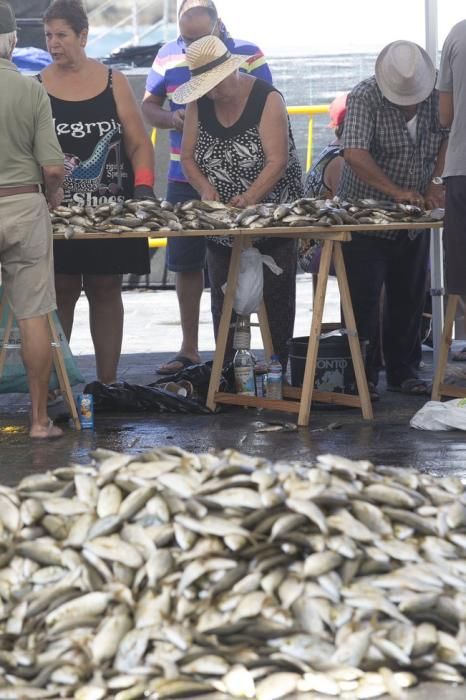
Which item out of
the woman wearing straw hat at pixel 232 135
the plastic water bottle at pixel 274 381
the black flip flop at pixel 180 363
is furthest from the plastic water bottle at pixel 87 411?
the black flip flop at pixel 180 363

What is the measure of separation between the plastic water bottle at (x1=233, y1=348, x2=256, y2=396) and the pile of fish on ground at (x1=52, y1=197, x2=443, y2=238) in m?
0.98

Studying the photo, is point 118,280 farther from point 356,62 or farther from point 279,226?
point 356,62

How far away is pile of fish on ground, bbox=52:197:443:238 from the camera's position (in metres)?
6.61

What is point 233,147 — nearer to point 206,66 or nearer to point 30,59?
point 206,66

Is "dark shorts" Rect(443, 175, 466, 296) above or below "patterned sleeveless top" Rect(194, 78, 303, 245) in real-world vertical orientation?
below

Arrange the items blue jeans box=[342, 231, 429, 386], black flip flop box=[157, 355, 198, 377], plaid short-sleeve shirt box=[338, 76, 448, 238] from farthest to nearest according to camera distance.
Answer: black flip flop box=[157, 355, 198, 377] < blue jeans box=[342, 231, 429, 386] < plaid short-sleeve shirt box=[338, 76, 448, 238]

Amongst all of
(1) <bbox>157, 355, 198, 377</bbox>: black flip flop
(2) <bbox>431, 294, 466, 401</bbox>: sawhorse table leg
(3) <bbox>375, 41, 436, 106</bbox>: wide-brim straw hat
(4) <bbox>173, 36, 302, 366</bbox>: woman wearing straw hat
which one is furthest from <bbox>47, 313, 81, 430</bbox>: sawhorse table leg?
(3) <bbox>375, 41, 436, 106</bbox>: wide-brim straw hat

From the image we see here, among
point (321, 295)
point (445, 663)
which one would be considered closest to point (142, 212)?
point (321, 295)

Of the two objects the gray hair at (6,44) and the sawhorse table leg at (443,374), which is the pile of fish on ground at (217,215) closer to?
the sawhorse table leg at (443,374)

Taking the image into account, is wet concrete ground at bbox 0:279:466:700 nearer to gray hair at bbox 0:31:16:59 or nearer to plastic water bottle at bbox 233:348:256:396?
plastic water bottle at bbox 233:348:256:396

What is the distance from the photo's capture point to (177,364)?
8766 mm

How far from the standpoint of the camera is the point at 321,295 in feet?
22.5

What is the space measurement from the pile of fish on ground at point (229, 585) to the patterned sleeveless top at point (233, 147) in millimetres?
3891

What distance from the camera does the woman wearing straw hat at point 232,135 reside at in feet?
23.9
